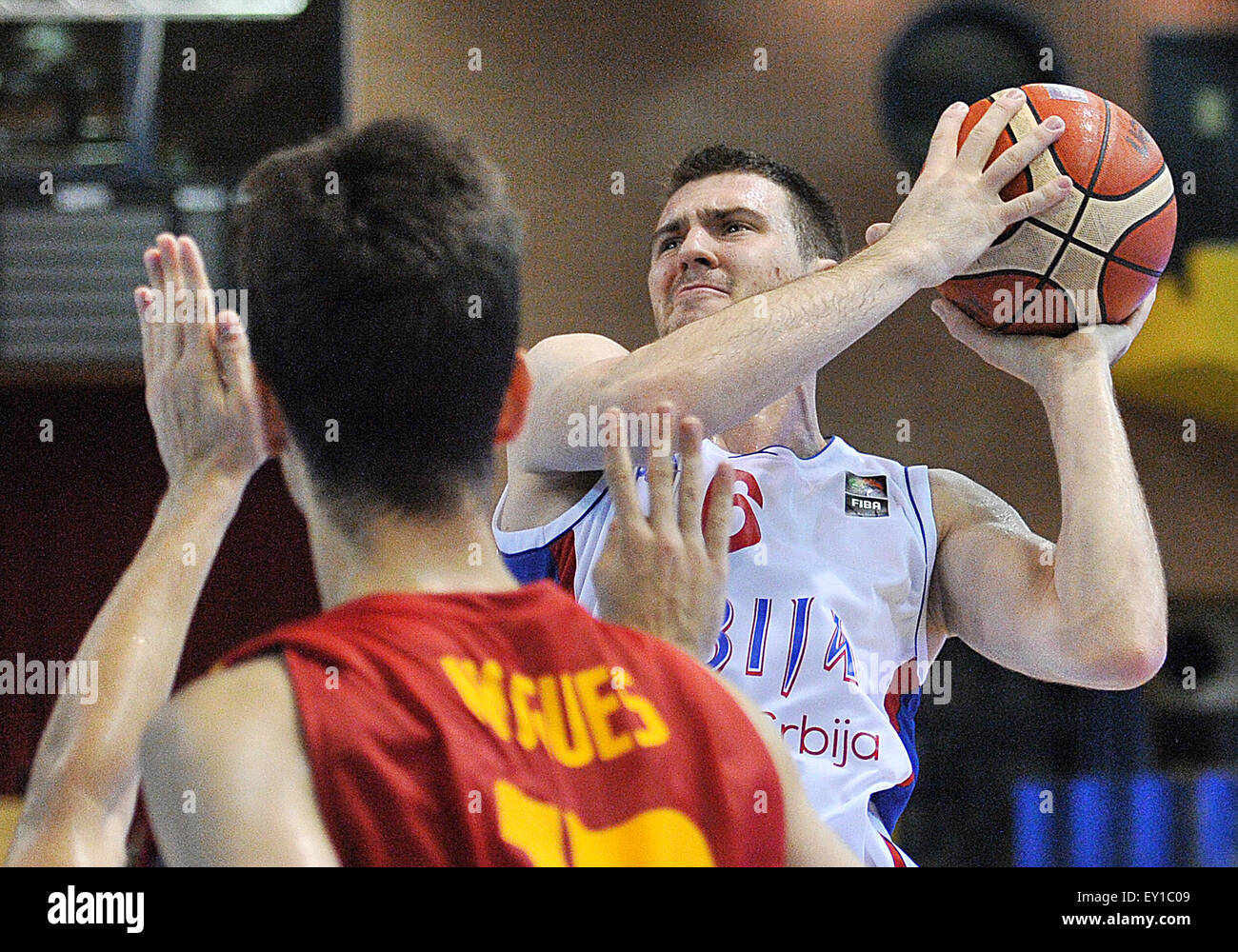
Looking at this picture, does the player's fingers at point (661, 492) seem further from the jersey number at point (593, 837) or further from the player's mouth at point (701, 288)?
the player's mouth at point (701, 288)

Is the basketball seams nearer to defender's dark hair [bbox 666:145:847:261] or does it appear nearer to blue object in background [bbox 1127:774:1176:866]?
defender's dark hair [bbox 666:145:847:261]

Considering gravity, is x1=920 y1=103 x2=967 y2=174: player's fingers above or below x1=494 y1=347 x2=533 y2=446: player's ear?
above

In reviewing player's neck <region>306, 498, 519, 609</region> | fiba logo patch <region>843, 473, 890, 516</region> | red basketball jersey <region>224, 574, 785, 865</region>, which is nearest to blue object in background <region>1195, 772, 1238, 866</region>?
fiba logo patch <region>843, 473, 890, 516</region>

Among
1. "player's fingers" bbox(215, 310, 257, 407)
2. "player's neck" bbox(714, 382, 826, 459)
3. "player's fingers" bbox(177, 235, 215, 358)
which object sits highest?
"player's fingers" bbox(177, 235, 215, 358)

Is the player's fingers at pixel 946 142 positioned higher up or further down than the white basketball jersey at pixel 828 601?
higher up

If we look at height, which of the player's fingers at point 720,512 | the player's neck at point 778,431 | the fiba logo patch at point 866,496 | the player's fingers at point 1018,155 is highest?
the player's fingers at point 1018,155

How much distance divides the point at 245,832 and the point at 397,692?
0.17m

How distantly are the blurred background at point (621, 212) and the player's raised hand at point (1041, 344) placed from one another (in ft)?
11.9

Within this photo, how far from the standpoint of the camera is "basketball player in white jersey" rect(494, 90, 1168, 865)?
2176 mm

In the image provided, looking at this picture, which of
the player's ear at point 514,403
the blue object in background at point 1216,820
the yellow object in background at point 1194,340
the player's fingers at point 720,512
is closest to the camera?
the player's ear at point 514,403

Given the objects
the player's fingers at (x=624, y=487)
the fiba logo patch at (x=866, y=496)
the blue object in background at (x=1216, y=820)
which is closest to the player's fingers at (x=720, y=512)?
the player's fingers at (x=624, y=487)

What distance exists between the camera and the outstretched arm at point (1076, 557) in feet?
7.59

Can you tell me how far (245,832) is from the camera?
100cm
